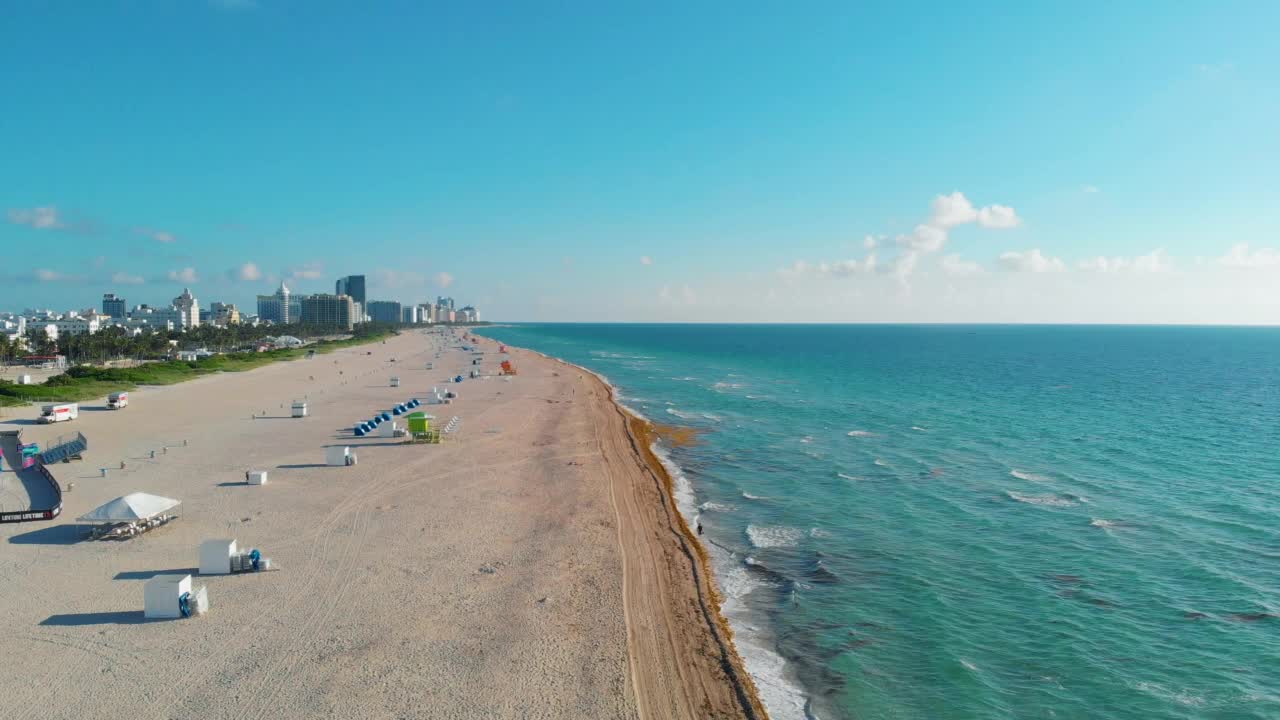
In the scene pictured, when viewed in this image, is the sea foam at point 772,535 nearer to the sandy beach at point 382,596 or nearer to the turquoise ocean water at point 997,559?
the turquoise ocean water at point 997,559

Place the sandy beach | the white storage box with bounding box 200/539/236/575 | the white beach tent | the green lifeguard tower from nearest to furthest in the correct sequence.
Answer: the sandy beach, the white storage box with bounding box 200/539/236/575, the white beach tent, the green lifeguard tower

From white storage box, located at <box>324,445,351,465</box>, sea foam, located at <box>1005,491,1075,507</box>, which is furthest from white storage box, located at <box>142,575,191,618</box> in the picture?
sea foam, located at <box>1005,491,1075,507</box>

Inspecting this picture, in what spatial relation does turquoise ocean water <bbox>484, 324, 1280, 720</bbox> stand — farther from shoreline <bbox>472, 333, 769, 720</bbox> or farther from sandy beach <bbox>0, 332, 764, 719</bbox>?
sandy beach <bbox>0, 332, 764, 719</bbox>

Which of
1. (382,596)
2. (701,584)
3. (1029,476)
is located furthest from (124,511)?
(1029,476)

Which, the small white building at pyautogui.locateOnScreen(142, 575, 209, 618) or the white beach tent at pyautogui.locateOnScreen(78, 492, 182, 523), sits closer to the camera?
the small white building at pyautogui.locateOnScreen(142, 575, 209, 618)

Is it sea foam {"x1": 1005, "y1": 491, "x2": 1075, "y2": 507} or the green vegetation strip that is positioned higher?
the green vegetation strip

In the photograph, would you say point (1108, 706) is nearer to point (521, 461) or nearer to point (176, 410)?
point (521, 461)

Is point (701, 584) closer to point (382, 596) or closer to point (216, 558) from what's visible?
point (382, 596)
